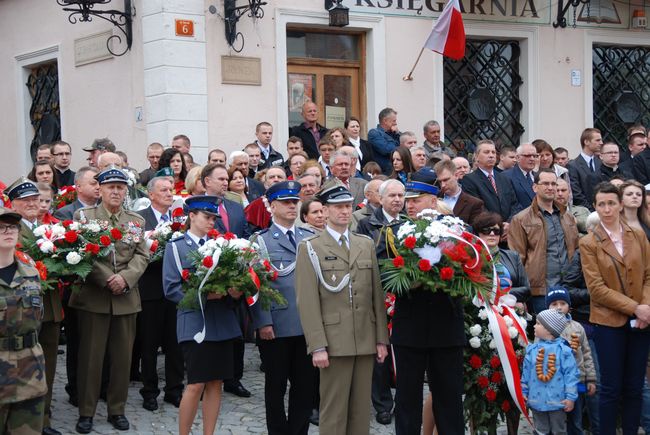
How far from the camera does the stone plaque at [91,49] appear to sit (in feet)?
48.1

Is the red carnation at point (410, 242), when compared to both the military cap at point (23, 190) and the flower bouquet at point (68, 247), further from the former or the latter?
the military cap at point (23, 190)

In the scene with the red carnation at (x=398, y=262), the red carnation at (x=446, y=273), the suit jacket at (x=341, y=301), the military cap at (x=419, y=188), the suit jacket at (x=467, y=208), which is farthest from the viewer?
the suit jacket at (x=467, y=208)

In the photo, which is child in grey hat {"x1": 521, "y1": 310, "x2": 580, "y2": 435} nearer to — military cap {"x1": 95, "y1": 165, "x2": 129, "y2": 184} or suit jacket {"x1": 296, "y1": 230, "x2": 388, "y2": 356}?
suit jacket {"x1": 296, "y1": 230, "x2": 388, "y2": 356}

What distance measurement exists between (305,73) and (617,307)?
7729mm

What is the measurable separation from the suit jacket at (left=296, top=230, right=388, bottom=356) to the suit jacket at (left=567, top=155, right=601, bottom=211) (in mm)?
5627

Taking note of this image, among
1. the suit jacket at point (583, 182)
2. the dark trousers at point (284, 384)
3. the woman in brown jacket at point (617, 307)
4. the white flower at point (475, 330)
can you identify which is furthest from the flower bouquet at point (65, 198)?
the suit jacket at point (583, 182)

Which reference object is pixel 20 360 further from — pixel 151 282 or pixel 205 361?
pixel 151 282

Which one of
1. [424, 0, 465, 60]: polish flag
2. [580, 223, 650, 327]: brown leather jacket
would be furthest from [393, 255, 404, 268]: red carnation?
[424, 0, 465, 60]: polish flag

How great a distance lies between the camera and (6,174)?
17.3 meters

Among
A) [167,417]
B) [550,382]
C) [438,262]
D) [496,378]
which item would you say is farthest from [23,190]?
[550,382]

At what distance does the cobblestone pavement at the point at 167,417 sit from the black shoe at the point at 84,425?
0.07m

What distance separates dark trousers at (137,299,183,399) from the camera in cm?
924

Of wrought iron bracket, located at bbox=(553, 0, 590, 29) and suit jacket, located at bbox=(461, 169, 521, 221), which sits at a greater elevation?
wrought iron bracket, located at bbox=(553, 0, 590, 29)

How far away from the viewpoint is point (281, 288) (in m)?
8.02
